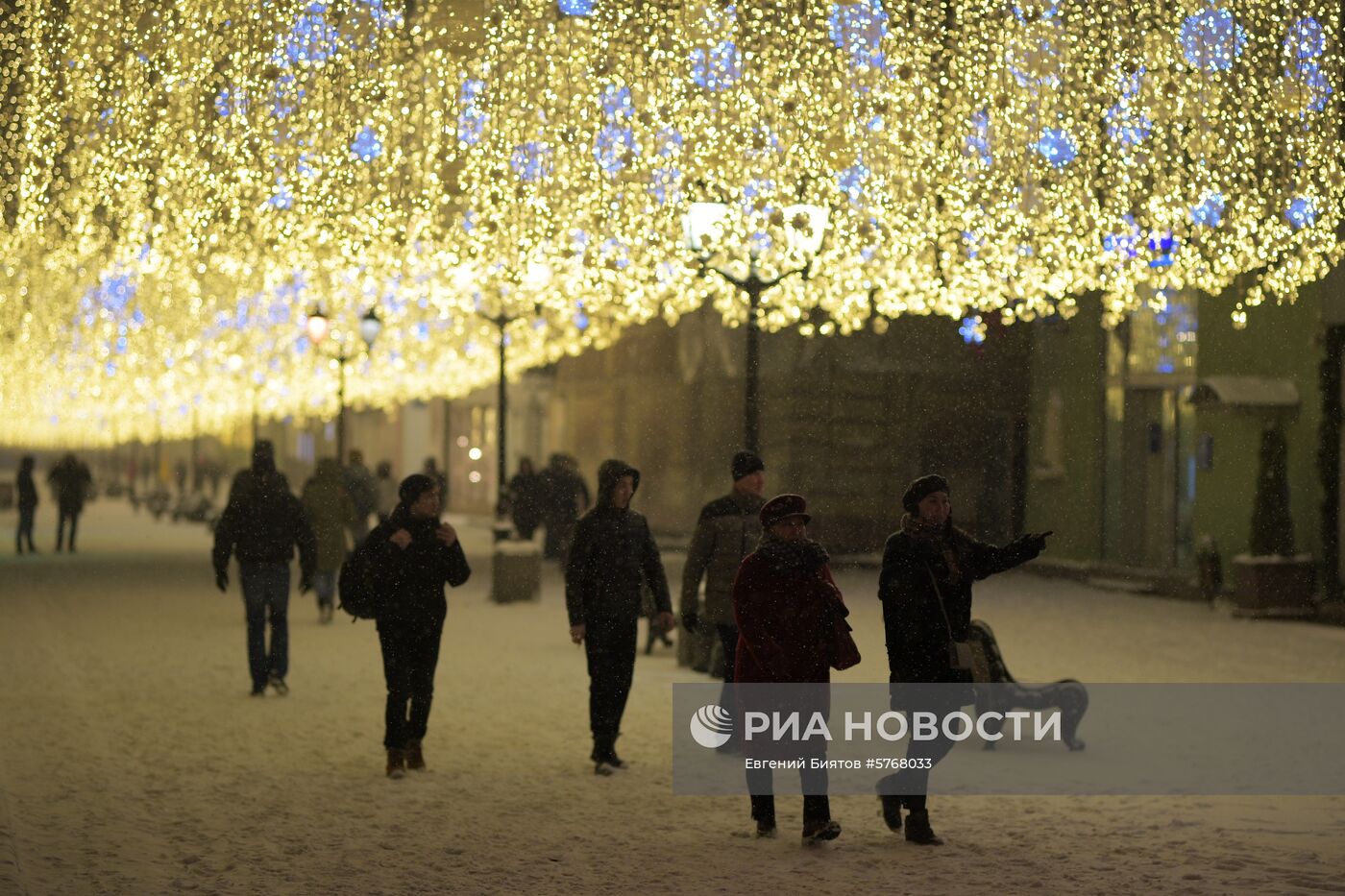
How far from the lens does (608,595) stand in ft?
33.8

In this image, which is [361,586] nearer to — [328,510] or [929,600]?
[929,600]

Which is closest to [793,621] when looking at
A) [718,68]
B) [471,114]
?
[718,68]

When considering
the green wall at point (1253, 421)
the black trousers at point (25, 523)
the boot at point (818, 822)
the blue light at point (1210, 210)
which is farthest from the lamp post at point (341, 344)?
the boot at point (818, 822)

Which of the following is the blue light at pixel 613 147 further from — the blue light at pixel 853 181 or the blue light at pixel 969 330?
the blue light at pixel 969 330

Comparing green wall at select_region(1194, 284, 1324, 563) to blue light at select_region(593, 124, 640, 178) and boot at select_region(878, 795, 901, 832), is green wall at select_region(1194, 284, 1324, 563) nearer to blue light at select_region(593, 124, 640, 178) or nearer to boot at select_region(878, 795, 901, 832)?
blue light at select_region(593, 124, 640, 178)

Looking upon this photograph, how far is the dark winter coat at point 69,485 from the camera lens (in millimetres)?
35094

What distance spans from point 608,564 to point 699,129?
20.2 feet

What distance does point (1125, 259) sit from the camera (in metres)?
20.3

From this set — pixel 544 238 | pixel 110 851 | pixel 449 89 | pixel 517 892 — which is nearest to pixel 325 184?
pixel 449 89

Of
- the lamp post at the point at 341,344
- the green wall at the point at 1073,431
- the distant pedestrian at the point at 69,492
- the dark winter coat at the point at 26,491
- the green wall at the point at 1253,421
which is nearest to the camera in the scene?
the green wall at the point at 1253,421

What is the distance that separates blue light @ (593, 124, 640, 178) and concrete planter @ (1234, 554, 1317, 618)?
335 inches

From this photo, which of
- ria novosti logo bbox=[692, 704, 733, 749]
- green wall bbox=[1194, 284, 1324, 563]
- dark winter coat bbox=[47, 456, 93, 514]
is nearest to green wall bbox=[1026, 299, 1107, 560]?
green wall bbox=[1194, 284, 1324, 563]

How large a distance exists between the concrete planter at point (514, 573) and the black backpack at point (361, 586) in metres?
12.6

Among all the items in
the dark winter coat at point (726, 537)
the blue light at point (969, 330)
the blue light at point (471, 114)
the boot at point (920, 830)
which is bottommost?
the boot at point (920, 830)
